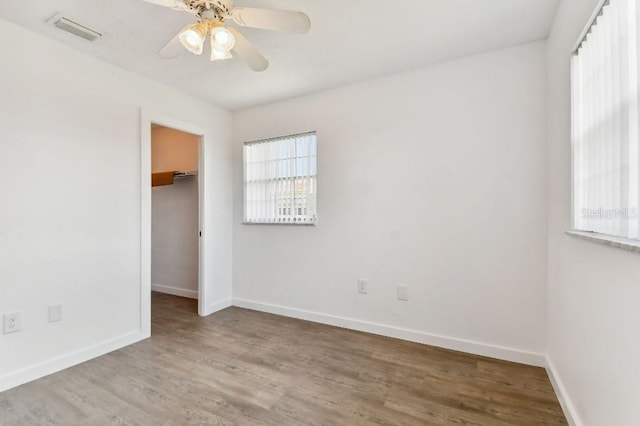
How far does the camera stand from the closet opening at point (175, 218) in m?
4.01

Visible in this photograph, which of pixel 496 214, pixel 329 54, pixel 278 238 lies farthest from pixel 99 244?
pixel 496 214

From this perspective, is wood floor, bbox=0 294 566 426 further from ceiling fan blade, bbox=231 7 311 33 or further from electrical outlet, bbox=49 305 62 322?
ceiling fan blade, bbox=231 7 311 33

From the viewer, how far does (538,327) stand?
2.17m

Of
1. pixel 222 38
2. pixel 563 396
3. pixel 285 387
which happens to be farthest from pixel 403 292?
pixel 222 38

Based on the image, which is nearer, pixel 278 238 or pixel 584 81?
pixel 584 81

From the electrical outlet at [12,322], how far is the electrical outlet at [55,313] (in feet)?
0.56

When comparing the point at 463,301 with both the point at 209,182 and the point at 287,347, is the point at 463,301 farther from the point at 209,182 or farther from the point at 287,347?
the point at 209,182

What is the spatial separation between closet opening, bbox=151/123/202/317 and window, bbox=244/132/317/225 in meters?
0.98

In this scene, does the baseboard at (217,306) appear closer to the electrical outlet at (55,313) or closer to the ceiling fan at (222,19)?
the electrical outlet at (55,313)

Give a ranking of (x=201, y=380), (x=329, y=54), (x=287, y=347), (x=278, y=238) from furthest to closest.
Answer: (x=278, y=238) → (x=287, y=347) → (x=329, y=54) → (x=201, y=380)

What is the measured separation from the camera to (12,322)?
6.30 feet

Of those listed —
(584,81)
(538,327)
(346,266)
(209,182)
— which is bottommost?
(538,327)

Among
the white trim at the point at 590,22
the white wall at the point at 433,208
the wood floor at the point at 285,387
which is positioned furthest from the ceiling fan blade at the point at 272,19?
the wood floor at the point at 285,387

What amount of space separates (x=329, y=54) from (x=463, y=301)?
7.74 feet
